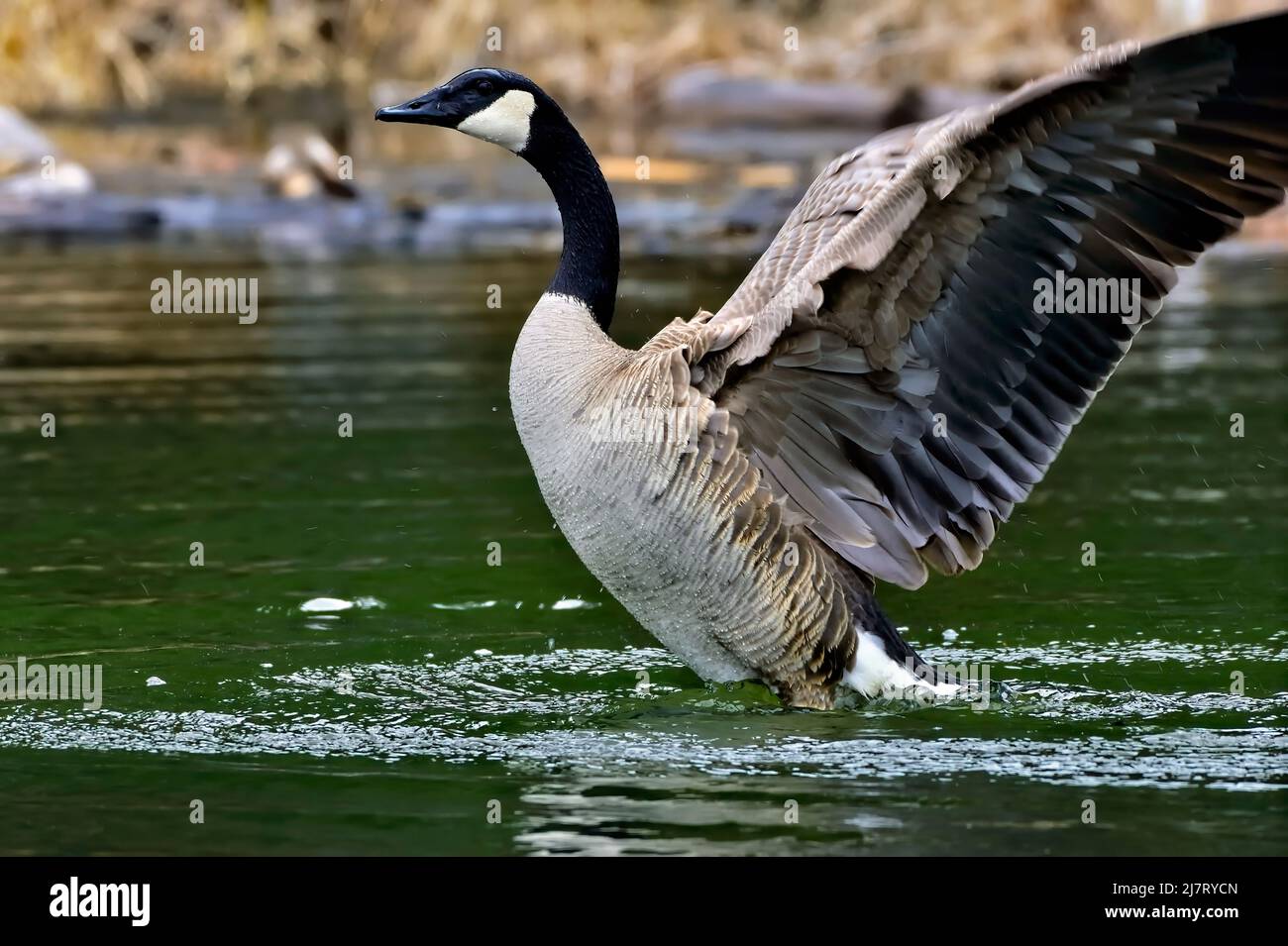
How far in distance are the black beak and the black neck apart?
336 millimetres

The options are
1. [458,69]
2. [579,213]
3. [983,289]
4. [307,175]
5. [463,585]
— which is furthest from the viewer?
[458,69]

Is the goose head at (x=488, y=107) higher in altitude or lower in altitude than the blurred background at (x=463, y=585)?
higher

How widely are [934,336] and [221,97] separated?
87.2 feet

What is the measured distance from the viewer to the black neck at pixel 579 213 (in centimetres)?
759

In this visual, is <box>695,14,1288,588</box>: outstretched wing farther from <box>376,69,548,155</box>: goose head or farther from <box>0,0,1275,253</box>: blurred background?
<box>0,0,1275,253</box>: blurred background

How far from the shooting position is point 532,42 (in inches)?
1206

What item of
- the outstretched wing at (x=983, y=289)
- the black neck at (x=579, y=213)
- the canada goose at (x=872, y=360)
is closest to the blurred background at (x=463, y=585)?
the canada goose at (x=872, y=360)

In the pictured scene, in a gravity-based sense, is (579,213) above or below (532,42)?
below

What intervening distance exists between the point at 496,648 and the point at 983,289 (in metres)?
2.46

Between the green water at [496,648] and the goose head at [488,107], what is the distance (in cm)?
205

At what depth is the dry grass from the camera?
2753cm

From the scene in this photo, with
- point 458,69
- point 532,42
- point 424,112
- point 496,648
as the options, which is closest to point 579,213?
point 424,112

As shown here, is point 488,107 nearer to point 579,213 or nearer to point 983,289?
Result: point 579,213

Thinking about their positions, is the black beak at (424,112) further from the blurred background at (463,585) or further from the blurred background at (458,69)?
the blurred background at (458,69)
